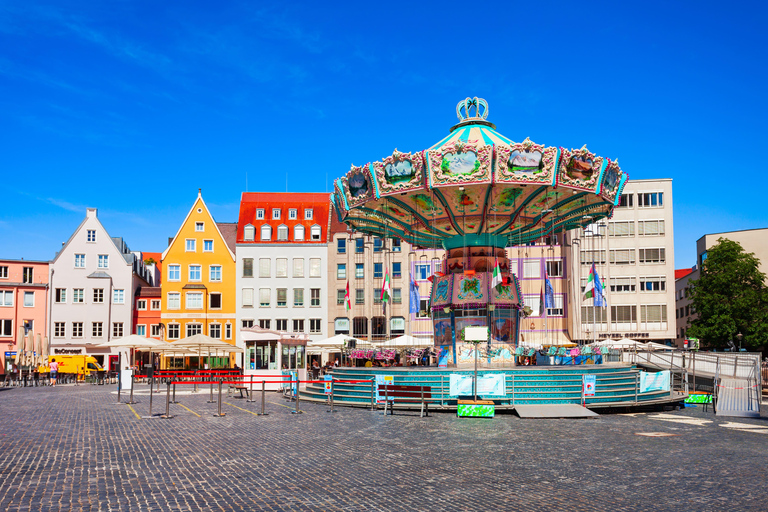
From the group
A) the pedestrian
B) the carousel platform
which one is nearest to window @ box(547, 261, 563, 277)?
the carousel platform

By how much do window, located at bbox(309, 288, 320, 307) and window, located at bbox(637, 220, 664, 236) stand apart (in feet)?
97.5

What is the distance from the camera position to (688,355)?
117ft

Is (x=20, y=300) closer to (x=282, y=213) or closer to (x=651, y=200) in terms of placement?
(x=282, y=213)

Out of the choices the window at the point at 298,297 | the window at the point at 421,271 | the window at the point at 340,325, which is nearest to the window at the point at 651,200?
the window at the point at 421,271

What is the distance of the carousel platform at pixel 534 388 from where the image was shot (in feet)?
79.5

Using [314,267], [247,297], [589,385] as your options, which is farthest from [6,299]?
[589,385]

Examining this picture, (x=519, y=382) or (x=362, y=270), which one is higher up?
(x=362, y=270)

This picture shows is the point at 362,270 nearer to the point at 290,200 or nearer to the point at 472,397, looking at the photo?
the point at 290,200

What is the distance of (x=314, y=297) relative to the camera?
65.0 m

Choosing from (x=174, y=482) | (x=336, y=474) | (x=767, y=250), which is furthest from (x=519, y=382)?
(x=767, y=250)

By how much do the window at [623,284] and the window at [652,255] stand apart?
6.75 feet

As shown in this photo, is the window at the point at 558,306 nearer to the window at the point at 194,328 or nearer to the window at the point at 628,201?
the window at the point at 628,201

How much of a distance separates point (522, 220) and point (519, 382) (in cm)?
1052

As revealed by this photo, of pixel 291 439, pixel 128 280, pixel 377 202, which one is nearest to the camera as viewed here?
pixel 291 439
